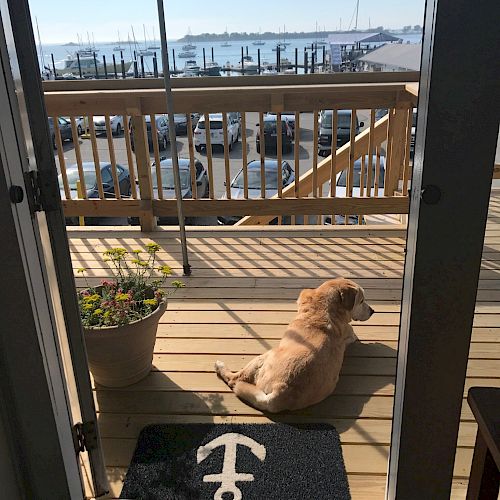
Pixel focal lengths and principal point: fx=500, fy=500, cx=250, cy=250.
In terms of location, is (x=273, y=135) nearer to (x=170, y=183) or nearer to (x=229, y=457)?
(x=170, y=183)

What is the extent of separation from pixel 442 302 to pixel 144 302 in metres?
1.30

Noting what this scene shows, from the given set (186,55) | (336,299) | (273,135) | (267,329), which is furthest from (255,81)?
(186,55)

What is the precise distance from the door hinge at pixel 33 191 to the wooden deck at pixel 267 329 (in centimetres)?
107

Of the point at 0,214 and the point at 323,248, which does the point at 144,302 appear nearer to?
the point at 0,214

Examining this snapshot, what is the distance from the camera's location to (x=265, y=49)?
35.5 meters

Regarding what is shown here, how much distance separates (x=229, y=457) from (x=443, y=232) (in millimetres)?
1221

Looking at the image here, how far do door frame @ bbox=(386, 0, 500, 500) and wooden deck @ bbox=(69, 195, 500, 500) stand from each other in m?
0.21

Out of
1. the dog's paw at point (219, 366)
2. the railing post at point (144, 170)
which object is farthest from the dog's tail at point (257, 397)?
the railing post at point (144, 170)

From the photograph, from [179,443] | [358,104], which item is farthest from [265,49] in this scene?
[179,443]

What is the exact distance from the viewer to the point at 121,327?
2045 millimetres

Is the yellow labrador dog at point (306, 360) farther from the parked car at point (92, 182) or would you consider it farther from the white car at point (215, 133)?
the white car at point (215, 133)

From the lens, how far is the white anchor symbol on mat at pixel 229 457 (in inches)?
68.9

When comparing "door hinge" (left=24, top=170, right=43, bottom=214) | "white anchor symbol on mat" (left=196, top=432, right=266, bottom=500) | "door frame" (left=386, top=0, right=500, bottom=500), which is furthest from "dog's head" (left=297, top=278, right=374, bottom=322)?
"door hinge" (left=24, top=170, right=43, bottom=214)

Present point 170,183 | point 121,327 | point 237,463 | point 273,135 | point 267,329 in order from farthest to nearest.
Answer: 1. point 273,135
2. point 170,183
3. point 267,329
4. point 121,327
5. point 237,463
